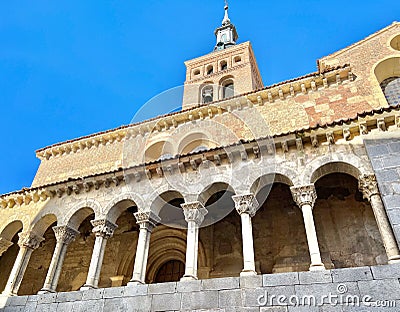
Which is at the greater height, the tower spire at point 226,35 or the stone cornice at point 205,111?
the tower spire at point 226,35

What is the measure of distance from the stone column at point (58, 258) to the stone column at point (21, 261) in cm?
97

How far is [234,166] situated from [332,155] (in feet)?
8.01

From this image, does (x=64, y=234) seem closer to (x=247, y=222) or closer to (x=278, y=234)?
(x=247, y=222)

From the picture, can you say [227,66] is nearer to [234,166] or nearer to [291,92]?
[291,92]

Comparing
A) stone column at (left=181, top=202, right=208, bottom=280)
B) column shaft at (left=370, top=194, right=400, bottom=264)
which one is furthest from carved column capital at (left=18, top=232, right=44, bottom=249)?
column shaft at (left=370, top=194, right=400, bottom=264)

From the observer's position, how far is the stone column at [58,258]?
8.63 meters

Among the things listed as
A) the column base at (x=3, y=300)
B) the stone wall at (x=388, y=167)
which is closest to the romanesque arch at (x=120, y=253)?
the column base at (x=3, y=300)

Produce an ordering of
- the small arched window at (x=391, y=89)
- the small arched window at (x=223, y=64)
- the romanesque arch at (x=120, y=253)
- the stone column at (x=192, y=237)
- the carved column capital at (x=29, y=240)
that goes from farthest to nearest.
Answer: the small arched window at (x=223, y=64) < the small arched window at (x=391, y=89) < the romanesque arch at (x=120, y=253) < the carved column capital at (x=29, y=240) < the stone column at (x=192, y=237)

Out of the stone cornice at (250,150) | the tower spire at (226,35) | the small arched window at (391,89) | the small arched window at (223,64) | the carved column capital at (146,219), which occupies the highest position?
the tower spire at (226,35)

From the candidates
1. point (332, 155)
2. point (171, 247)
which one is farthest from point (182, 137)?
point (332, 155)

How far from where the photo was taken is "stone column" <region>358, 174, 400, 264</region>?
6.23 meters

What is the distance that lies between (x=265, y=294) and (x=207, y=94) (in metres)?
17.2

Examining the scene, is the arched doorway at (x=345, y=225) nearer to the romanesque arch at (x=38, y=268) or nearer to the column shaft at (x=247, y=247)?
the column shaft at (x=247, y=247)

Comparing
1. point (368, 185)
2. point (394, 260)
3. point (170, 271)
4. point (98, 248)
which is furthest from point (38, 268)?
point (394, 260)
